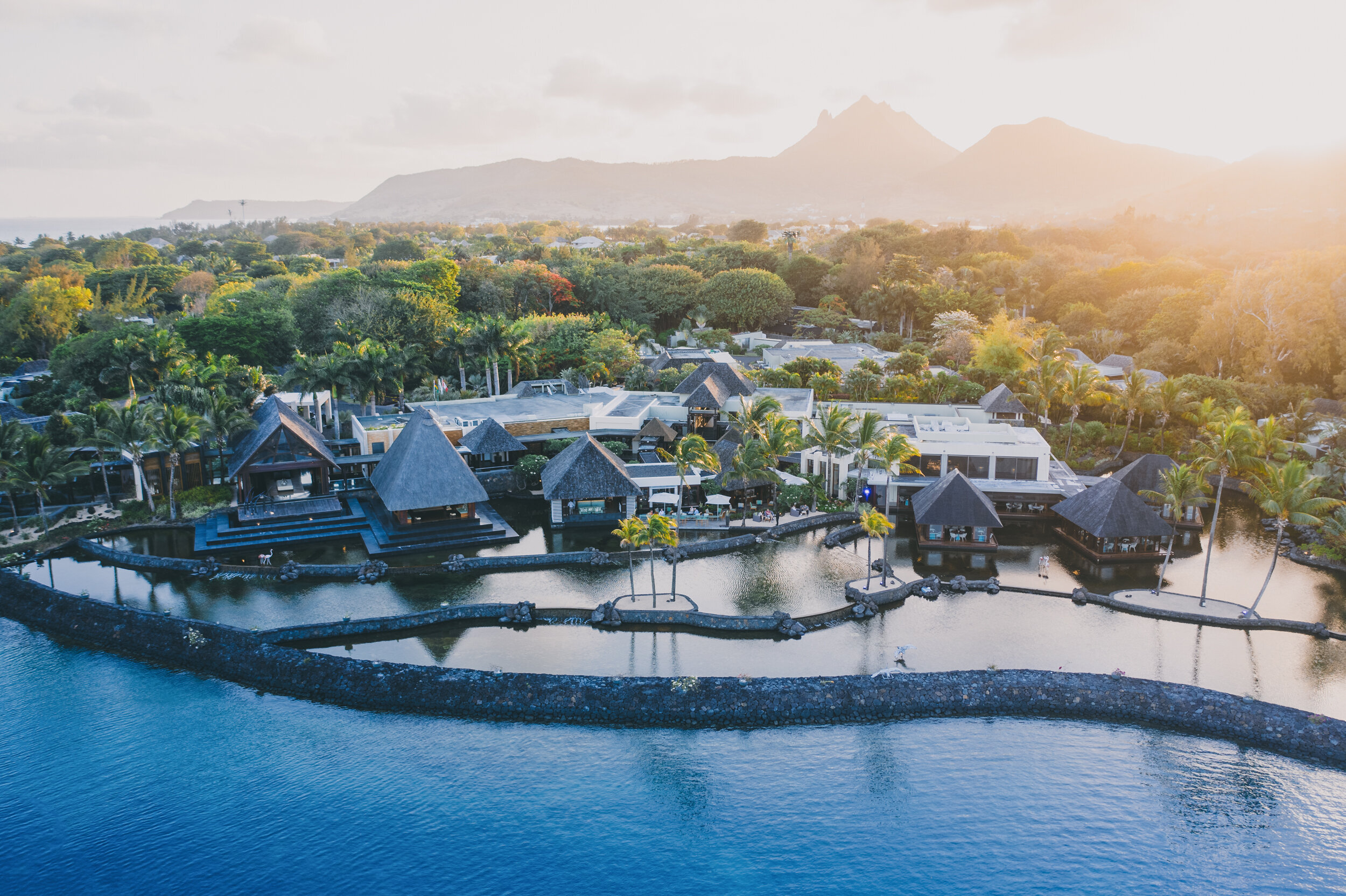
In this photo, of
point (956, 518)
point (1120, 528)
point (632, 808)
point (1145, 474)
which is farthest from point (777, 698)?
point (1145, 474)

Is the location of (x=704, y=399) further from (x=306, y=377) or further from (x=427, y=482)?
(x=306, y=377)

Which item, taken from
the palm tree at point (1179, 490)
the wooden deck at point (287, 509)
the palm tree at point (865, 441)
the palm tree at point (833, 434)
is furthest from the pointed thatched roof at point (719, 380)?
the palm tree at point (1179, 490)

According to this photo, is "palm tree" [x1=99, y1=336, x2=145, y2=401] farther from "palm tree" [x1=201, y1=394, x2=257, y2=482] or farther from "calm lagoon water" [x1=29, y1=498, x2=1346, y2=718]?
"calm lagoon water" [x1=29, y1=498, x2=1346, y2=718]

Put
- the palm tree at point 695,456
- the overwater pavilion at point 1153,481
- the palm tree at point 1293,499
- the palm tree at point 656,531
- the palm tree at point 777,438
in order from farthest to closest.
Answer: the overwater pavilion at point 1153,481
the palm tree at point 777,438
the palm tree at point 695,456
the palm tree at point 656,531
the palm tree at point 1293,499

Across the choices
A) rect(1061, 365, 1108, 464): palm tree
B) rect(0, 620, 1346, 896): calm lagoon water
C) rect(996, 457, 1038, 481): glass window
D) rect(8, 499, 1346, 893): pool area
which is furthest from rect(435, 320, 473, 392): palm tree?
rect(1061, 365, 1108, 464): palm tree

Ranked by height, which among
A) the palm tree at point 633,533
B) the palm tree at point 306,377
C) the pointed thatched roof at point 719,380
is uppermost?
the palm tree at point 306,377

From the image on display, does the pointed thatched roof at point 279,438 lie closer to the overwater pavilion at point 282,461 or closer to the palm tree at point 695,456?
the overwater pavilion at point 282,461
